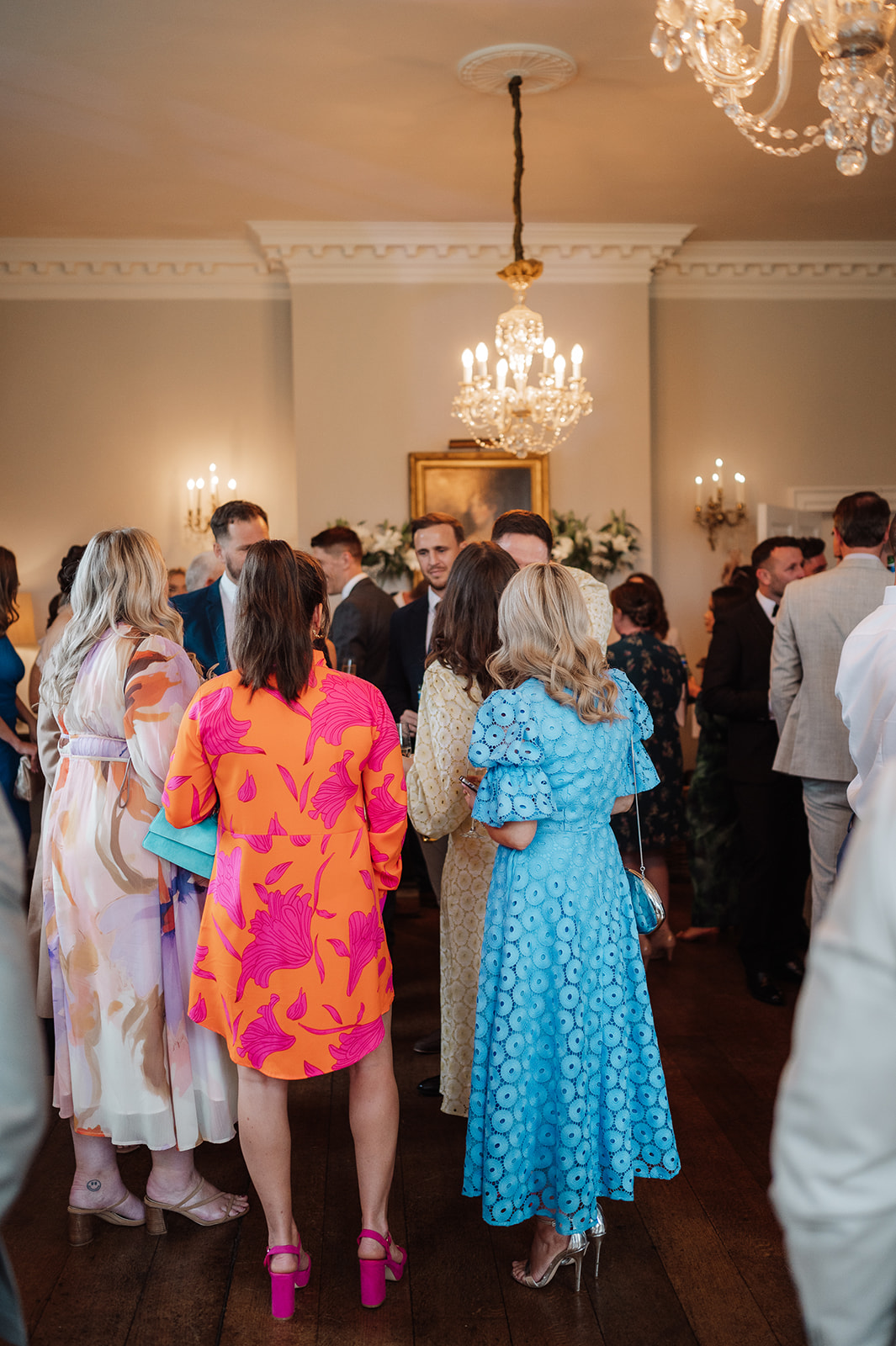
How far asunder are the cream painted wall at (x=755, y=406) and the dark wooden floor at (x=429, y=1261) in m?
4.93

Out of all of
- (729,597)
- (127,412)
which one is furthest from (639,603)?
(127,412)

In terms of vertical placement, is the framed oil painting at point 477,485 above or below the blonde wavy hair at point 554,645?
above

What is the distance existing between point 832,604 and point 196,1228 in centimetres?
287

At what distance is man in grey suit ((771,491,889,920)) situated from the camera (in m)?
3.66

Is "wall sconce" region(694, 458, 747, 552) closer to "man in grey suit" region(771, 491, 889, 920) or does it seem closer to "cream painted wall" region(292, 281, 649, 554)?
"cream painted wall" region(292, 281, 649, 554)

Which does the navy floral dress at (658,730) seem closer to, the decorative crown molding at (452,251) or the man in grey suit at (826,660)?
the man in grey suit at (826,660)

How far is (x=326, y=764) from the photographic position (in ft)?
7.30

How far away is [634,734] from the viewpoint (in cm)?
A: 245

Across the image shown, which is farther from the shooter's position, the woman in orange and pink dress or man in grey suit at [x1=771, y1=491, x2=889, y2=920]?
man in grey suit at [x1=771, y1=491, x2=889, y2=920]

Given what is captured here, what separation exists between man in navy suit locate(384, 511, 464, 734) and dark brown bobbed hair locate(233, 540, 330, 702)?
1.50 metres

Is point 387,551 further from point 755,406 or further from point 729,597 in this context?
point 755,406

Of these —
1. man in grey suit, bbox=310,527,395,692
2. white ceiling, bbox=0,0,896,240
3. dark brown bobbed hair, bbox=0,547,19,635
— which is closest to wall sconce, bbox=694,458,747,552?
white ceiling, bbox=0,0,896,240

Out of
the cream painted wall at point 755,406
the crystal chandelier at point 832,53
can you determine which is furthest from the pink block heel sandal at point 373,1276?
the cream painted wall at point 755,406

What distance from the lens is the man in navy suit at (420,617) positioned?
3.80 metres
